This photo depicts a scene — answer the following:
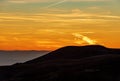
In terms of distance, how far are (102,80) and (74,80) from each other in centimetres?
1101

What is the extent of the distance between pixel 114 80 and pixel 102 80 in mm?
5029

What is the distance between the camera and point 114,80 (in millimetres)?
199625

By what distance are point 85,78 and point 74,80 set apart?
4.40m

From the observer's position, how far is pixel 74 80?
656ft

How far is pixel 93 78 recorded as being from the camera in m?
199

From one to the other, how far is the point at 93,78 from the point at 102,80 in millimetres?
3638

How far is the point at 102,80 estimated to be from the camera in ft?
650

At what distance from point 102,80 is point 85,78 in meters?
6.75
